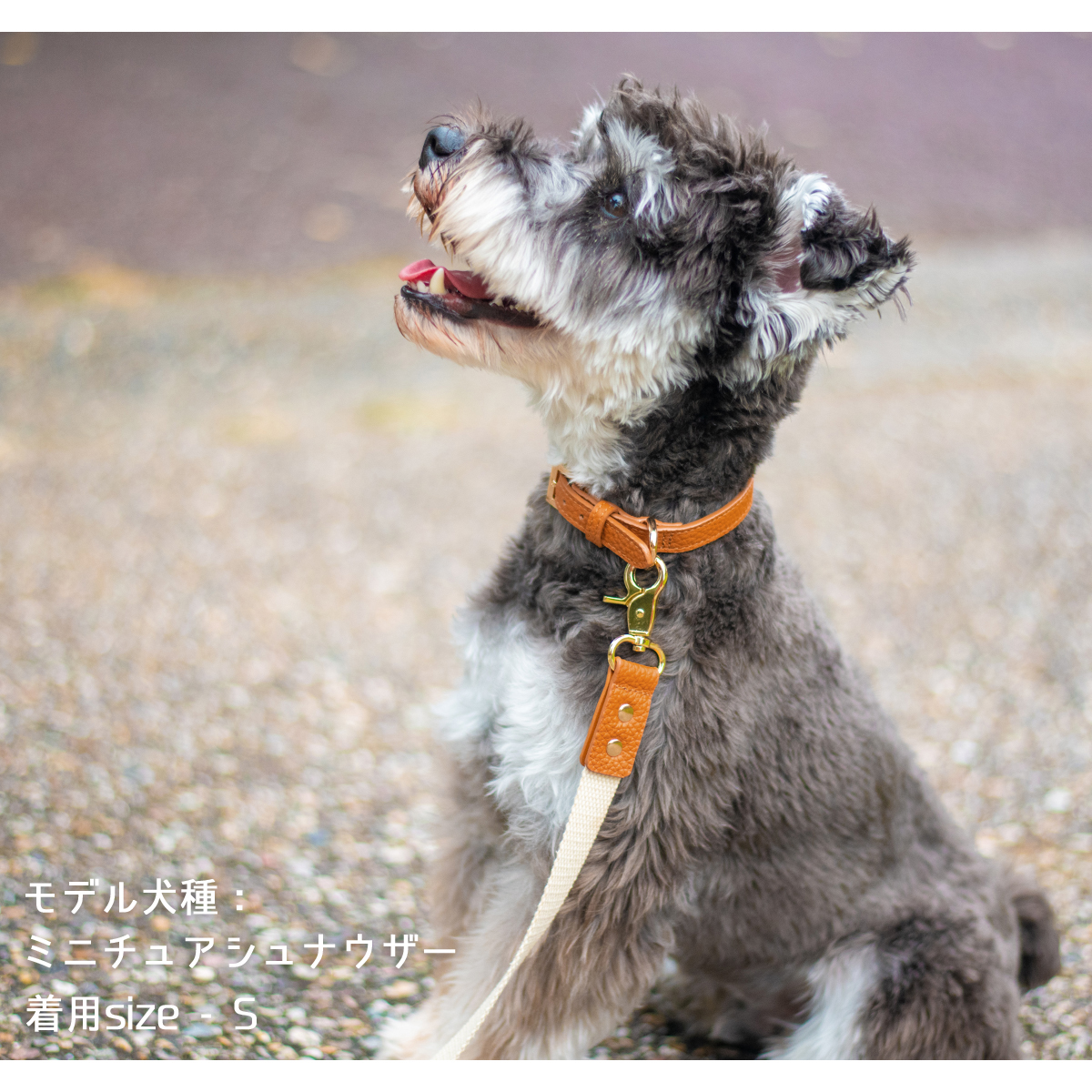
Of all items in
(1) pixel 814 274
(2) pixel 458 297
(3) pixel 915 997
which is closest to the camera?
(1) pixel 814 274

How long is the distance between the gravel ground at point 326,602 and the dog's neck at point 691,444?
166 cm

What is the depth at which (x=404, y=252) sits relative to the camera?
356 inches

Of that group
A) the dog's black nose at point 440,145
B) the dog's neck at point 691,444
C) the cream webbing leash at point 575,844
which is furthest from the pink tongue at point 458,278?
the cream webbing leash at point 575,844

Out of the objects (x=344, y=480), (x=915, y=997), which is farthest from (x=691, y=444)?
(x=344, y=480)

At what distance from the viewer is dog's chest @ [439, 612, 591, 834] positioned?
7.13ft

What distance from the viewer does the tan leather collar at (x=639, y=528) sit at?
6.97 feet

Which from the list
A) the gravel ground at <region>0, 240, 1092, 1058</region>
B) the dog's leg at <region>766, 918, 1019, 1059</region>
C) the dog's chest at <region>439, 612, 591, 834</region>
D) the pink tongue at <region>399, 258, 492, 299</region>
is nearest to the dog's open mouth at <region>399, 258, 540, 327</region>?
the pink tongue at <region>399, 258, 492, 299</region>

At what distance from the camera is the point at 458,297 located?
7.29ft

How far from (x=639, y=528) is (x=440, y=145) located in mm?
921

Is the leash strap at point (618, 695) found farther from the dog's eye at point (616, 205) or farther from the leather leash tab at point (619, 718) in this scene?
the dog's eye at point (616, 205)

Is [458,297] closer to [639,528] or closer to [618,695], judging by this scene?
[639,528]

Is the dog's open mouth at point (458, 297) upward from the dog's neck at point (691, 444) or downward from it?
upward

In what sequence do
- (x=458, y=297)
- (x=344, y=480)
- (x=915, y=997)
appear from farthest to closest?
(x=344, y=480), (x=915, y=997), (x=458, y=297)

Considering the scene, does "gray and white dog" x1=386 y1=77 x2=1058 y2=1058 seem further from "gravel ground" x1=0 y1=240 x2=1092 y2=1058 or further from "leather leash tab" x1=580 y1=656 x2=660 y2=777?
"gravel ground" x1=0 y1=240 x2=1092 y2=1058
